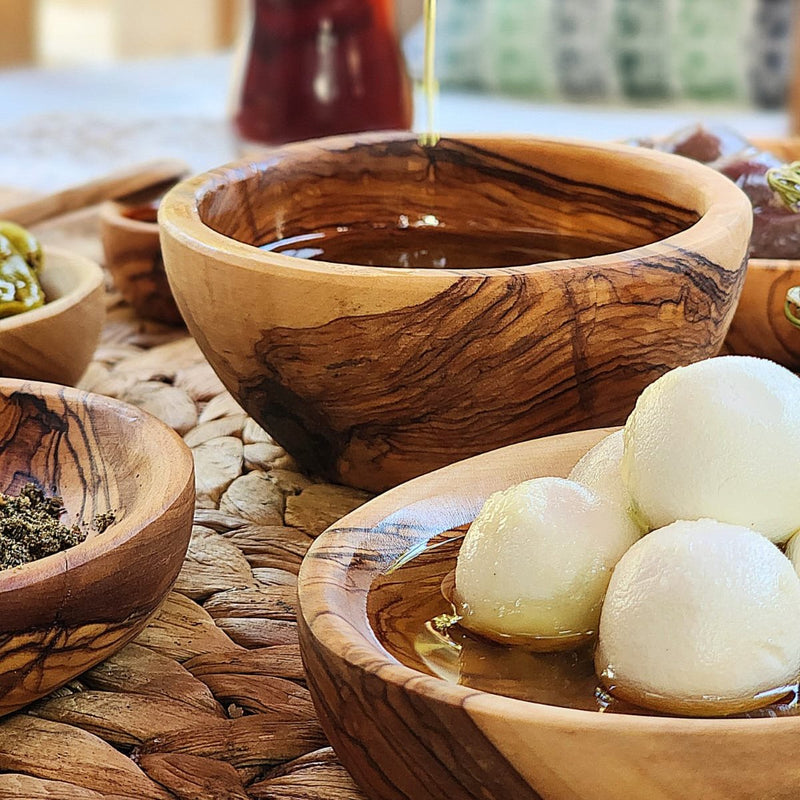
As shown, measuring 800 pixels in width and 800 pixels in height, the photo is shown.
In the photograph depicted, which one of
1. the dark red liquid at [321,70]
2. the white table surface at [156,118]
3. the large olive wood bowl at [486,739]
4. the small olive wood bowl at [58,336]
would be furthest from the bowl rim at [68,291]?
the white table surface at [156,118]

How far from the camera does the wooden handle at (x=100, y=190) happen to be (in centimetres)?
103

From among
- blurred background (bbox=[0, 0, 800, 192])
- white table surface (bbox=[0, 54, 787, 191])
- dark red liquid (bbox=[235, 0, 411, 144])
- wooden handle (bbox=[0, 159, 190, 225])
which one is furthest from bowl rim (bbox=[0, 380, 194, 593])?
blurred background (bbox=[0, 0, 800, 192])

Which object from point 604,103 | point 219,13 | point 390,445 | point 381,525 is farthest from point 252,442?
point 219,13

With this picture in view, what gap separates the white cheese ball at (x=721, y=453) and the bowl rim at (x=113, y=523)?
173 millimetres

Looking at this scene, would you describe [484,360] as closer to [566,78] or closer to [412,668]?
[412,668]

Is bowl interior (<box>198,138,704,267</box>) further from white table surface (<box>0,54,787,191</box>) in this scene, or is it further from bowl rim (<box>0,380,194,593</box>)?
white table surface (<box>0,54,787,191</box>)

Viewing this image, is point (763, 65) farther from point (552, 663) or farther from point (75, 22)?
point (552, 663)

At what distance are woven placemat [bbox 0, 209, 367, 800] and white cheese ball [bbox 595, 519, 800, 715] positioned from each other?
0.11m

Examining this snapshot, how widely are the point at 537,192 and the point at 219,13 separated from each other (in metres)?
2.71

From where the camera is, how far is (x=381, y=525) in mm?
466

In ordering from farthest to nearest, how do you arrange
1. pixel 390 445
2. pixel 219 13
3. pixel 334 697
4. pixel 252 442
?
pixel 219 13 < pixel 252 442 < pixel 390 445 < pixel 334 697

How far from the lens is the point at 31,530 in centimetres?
52

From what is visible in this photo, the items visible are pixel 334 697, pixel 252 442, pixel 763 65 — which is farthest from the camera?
pixel 763 65

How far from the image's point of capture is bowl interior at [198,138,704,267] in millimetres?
683
